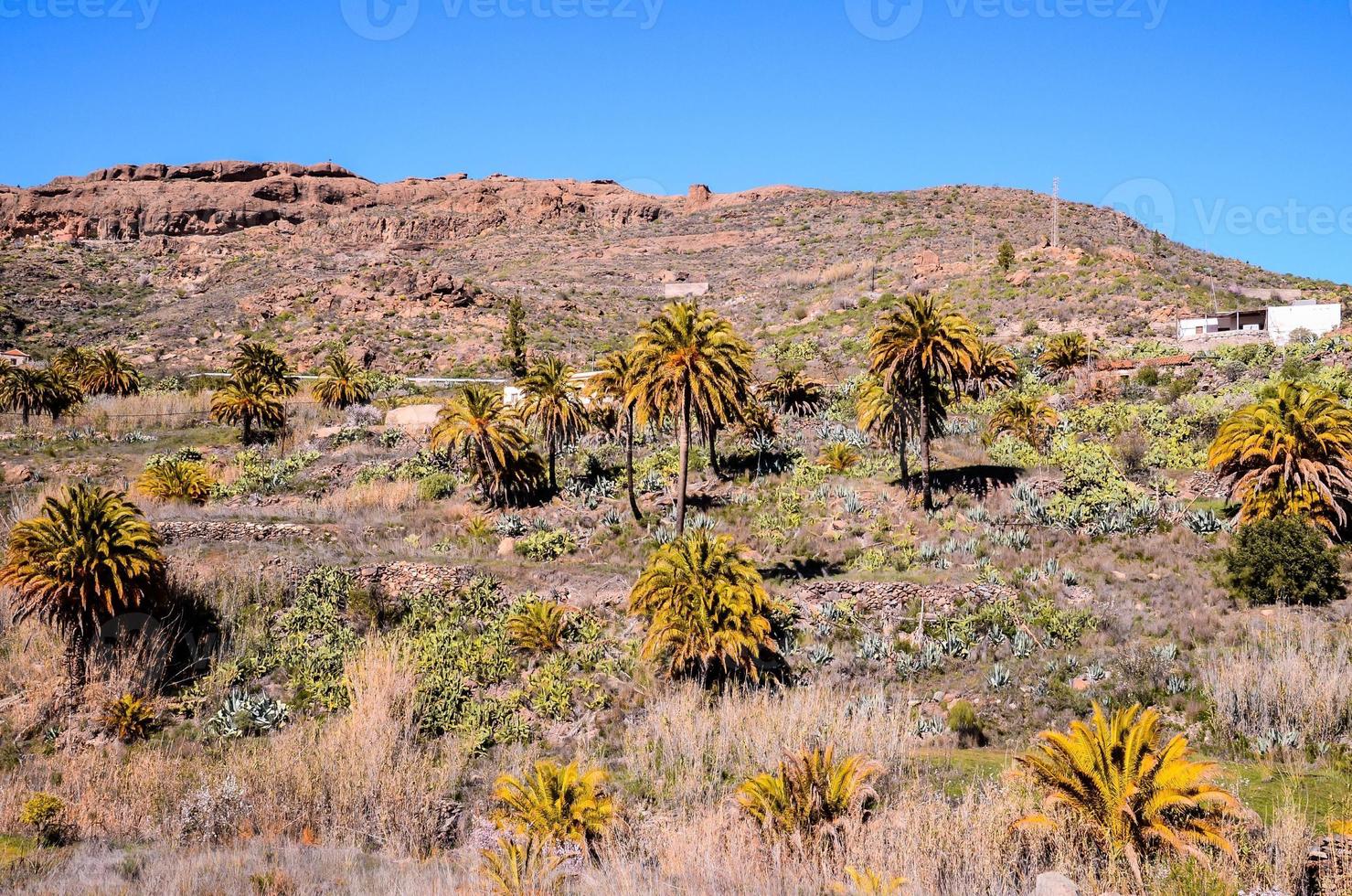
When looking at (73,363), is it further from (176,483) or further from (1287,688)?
(1287,688)

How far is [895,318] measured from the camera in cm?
2919

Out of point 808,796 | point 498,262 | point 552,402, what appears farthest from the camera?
point 498,262

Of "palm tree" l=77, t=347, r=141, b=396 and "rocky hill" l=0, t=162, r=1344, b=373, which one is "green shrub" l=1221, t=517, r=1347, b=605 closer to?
"rocky hill" l=0, t=162, r=1344, b=373

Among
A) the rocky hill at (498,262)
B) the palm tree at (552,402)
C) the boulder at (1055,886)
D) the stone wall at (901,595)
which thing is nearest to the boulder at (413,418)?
the palm tree at (552,402)

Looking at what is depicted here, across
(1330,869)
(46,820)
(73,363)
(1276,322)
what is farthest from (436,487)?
(1276,322)

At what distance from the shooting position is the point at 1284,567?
21.2 meters

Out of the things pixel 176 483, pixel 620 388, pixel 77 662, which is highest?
pixel 620 388

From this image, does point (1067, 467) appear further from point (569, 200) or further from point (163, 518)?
point (569, 200)

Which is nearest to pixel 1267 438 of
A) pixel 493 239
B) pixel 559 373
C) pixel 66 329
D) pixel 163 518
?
pixel 559 373

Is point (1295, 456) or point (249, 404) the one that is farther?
point (249, 404)

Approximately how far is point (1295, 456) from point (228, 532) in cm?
3081

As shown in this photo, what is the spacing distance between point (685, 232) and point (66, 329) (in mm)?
63636

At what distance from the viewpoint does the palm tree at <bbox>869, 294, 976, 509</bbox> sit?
1123 inches

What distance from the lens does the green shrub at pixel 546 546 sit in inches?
1114
